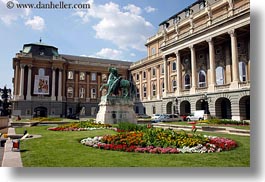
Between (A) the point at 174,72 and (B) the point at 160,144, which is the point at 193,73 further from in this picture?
(B) the point at 160,144

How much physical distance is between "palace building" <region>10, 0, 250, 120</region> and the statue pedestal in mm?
15184

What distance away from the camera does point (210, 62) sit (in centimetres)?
3456

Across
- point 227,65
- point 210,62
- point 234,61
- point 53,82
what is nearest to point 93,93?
point 53,82

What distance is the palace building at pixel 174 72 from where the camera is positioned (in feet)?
102

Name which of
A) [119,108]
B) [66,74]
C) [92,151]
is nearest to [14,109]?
[66,74]

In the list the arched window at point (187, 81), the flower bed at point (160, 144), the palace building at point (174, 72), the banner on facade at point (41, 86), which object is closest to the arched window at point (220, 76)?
the palace building at point (174, 72)

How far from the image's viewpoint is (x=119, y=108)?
22453 millimetres

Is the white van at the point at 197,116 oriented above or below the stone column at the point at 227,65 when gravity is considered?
below

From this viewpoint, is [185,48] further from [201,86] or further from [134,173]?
[134,173]

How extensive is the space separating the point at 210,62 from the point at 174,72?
1290 cm

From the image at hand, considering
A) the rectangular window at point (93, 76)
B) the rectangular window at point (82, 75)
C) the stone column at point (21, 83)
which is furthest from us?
the rectangular window at point (93, 76)

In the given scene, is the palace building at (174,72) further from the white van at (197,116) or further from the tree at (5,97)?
the tree at (5,97)

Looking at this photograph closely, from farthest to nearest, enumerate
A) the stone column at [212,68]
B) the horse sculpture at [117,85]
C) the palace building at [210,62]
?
the stone column at [212,68]
the palace building at [210,62]
the horse sculpture at [117,85]

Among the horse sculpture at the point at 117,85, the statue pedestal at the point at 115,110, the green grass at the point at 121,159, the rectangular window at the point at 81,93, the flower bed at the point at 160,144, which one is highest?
the rectangular window at the point at 81,93
